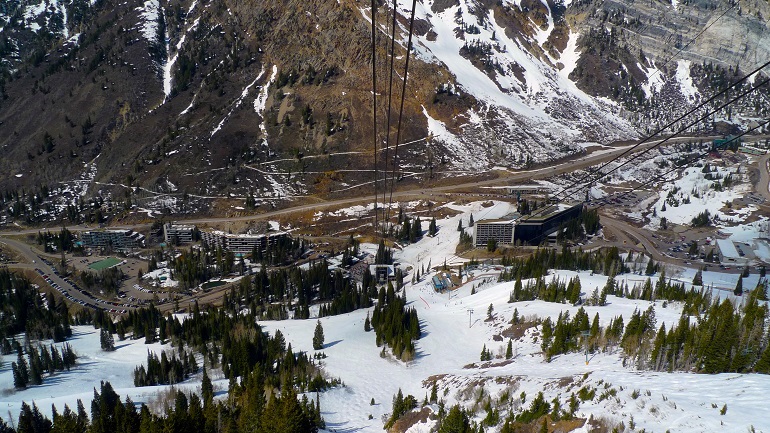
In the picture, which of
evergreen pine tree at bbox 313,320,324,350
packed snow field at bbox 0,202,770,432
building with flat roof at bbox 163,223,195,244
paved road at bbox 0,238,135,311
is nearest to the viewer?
packed snow field at bbox 0,202,770,432

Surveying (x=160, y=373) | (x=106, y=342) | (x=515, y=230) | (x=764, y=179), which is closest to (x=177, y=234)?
(x=106, y=342)

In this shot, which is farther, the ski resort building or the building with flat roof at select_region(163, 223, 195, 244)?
the building with flat roof at select_region(163, 223, 195, 244)

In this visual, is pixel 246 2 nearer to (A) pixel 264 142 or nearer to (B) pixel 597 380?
(A) pixel 264 142

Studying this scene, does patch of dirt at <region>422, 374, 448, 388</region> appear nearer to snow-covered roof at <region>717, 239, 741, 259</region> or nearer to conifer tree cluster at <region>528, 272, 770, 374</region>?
conifer tree cluster at <region>528, 272, 770, 374</region>

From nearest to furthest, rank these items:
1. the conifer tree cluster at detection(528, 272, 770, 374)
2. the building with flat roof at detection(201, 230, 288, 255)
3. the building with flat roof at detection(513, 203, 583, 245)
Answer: the conifer tree cluster at detection(528, 272, 770, 374) → the building with flat roof at detection(513, 203, 583, 245) → the building with flat roof at detection(201, 230, 288, 255)

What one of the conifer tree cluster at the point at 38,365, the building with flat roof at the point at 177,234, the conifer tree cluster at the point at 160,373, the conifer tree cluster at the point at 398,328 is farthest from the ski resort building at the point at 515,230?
the conifer tree cluster at the point at 38,365

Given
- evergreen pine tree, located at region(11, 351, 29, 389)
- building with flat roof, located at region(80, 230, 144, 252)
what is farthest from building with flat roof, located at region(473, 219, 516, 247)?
building with flat roof, located at region(80, 230, 144, 252)

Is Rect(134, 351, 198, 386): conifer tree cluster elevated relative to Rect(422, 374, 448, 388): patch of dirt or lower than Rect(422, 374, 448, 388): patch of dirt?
lower
